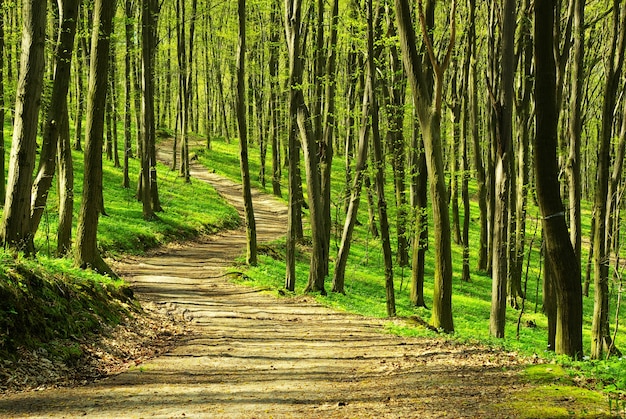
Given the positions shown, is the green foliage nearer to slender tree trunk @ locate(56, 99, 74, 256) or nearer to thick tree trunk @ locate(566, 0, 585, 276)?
slender tree trunk @ locate(56, 99, 74, 256)

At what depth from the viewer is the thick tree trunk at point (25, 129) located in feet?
29.6

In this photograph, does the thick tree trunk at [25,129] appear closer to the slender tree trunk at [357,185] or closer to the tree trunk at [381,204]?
the tree trunk at [381,204]

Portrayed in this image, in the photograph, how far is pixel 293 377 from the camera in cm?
693

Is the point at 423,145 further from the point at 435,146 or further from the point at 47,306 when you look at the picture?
the point at 47,306

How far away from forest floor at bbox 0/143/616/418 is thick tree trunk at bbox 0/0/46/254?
325 cm

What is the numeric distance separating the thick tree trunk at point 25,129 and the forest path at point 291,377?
132 inches

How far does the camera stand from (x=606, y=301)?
12562 mm

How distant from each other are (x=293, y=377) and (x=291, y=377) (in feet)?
0.08

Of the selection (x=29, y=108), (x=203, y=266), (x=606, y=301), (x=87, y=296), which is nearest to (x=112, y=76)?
(x=203, y=266)

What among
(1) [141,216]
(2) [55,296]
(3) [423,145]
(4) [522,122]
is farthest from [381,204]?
(1) [141,216]

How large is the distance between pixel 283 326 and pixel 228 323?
1065 millimetres

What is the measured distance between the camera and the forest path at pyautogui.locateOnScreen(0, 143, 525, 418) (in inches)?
214

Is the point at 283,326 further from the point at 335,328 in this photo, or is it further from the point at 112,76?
the point at 112,76

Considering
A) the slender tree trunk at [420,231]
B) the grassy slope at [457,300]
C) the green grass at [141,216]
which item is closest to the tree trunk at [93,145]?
the green grass at [141,216]
